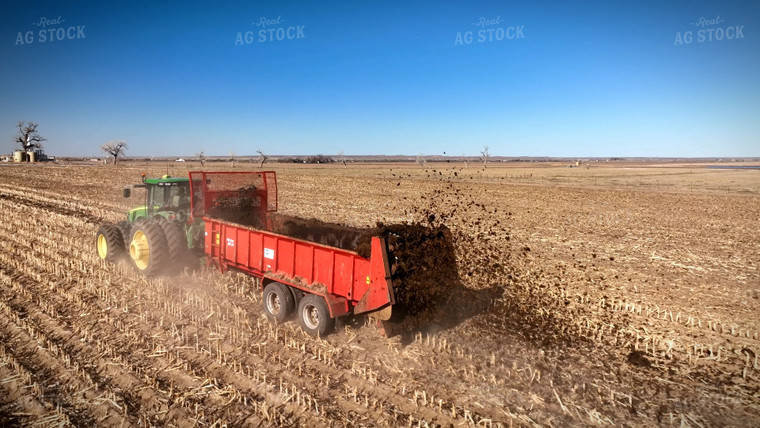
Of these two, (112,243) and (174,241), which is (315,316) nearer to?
(174,241)

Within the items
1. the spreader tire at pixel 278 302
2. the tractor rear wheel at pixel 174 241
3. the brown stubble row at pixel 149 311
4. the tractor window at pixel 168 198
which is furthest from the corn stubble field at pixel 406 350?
the tractor window at pixel 168 198

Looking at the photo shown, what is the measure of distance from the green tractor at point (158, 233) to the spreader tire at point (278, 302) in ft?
9.06

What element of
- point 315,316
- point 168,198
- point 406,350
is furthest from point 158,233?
point 406,350

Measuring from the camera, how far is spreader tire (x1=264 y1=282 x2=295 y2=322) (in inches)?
285

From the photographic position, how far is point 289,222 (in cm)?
980

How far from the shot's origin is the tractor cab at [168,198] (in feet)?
32.1

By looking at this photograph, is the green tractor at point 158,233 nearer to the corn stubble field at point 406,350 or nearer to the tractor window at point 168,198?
the tractor window at point 168,198

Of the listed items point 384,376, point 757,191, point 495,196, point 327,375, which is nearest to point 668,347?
point 384,376

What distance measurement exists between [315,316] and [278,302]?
2.70 feet

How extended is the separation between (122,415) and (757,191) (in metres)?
45.8

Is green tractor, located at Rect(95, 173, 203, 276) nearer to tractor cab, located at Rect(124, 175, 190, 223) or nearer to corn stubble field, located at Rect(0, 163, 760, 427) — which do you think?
tractor cab, located at Rect(124, 175, 190, 223)

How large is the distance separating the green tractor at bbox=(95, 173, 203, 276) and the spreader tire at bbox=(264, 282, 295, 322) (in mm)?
2761

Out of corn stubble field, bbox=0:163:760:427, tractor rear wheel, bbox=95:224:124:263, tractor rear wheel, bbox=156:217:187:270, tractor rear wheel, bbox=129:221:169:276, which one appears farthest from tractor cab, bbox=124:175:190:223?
corn stubble field, bbox=0:163:760:427

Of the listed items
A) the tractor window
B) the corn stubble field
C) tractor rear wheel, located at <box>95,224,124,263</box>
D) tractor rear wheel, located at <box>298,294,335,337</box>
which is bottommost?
the corn stubble field
